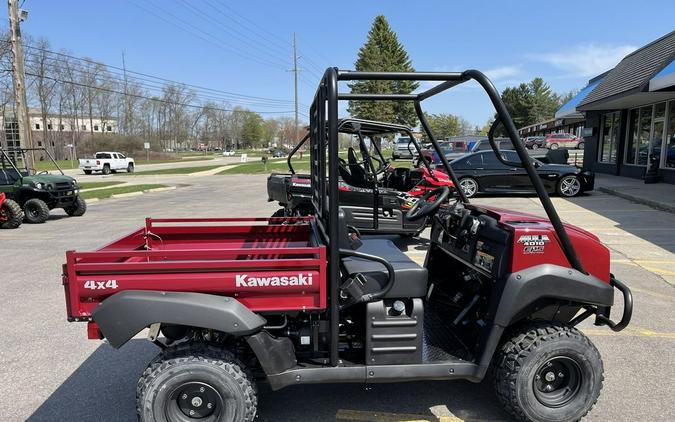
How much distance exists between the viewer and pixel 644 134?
16781mm

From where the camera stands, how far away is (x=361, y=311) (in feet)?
9.11

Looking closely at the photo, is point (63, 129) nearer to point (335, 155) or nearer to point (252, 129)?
point (252, 129)

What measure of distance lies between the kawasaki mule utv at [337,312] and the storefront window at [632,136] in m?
17.7

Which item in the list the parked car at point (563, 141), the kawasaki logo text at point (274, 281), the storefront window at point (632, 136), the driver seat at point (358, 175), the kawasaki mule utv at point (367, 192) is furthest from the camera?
the parked car at point (563, 141)

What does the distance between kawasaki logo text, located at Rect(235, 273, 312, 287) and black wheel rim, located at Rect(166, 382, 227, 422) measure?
59 centimetres

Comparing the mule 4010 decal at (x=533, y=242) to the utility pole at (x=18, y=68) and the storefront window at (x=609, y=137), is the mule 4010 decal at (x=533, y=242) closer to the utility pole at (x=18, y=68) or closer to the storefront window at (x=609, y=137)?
the storefront window at (x=609, y=137)

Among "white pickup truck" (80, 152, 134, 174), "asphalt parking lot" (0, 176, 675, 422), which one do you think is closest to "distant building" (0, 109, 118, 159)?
"white pickup truck" (80, 152, 134, 174)

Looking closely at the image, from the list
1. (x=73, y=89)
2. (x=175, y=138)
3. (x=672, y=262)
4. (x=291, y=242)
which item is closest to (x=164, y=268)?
(x=291, y=242)

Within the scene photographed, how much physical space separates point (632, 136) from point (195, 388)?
19.6 meters

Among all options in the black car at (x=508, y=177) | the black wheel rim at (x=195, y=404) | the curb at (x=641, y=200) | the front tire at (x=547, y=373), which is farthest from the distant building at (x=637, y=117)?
the black wheel rim at (x=195, y=404)

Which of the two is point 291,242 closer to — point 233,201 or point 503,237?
point 503,237

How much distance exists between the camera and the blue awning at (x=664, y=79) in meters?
11.6

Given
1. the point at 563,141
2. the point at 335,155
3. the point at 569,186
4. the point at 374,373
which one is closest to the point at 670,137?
the point at 569,186

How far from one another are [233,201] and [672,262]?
1193 centimetres
